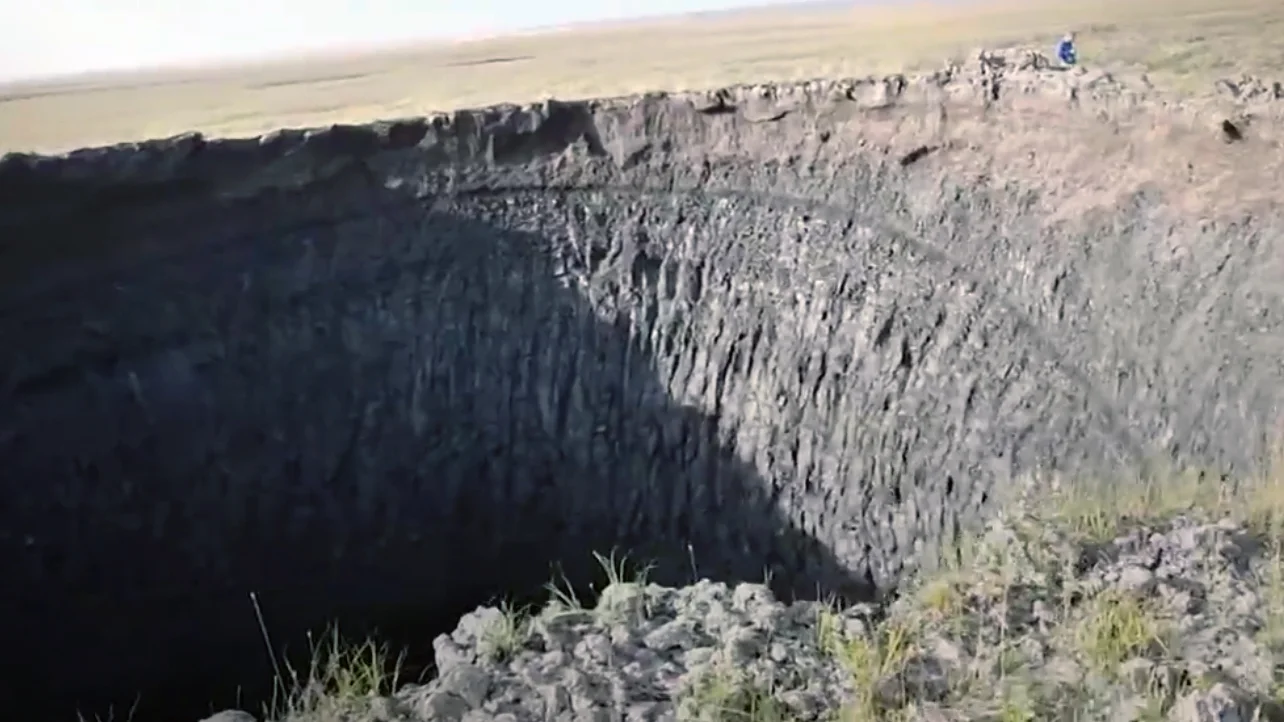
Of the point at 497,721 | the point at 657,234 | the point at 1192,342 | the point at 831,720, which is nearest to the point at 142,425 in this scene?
the point at 657,234

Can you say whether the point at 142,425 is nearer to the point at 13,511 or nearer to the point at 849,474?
the point at 13,511

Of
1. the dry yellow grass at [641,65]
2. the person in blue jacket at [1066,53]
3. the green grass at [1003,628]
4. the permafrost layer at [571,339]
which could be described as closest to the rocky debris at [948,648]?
the green grass at [1003,628]

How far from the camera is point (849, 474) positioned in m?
5.70

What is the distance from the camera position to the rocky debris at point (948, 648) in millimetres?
2559

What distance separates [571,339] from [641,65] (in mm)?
6976

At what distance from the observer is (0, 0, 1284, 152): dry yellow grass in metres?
7.52

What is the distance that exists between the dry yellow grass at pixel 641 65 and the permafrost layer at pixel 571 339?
81cm

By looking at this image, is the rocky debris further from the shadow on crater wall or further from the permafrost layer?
the shadow on crater wall

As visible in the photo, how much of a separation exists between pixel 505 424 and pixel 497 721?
3.95m

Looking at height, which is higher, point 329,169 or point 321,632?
point 329,169

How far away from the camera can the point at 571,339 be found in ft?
22.1

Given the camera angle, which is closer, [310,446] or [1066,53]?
[310,446]

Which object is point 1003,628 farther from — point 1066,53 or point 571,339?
point 1066,53

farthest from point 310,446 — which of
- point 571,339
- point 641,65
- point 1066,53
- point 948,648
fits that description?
point 641,65
